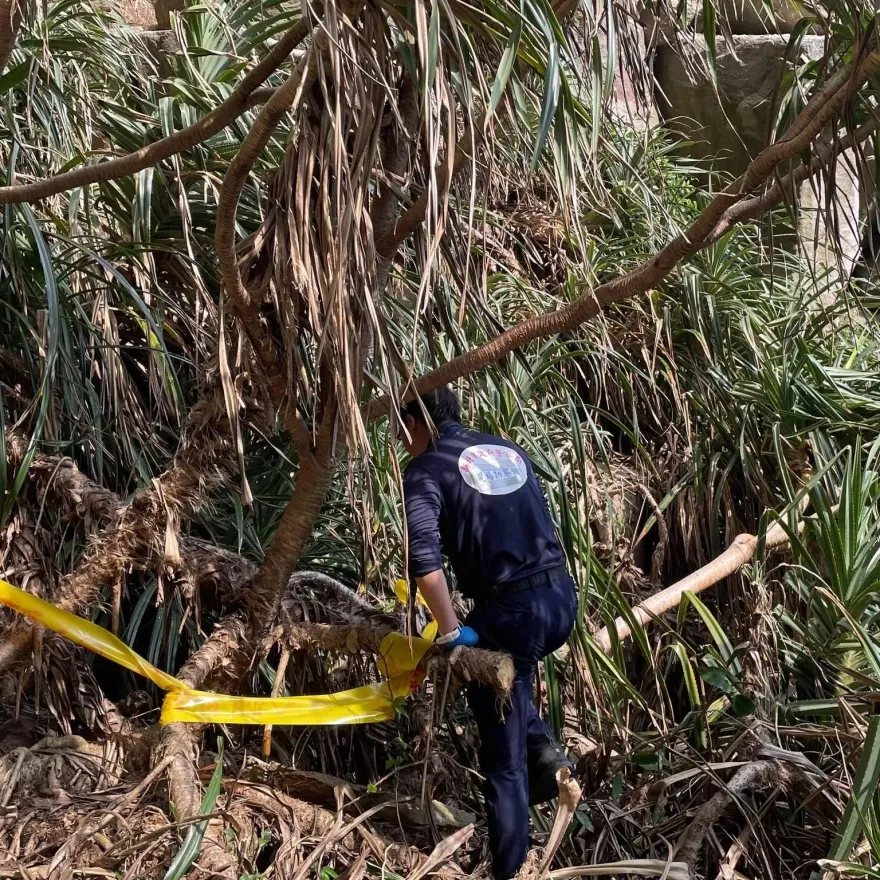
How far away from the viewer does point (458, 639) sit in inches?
93.4

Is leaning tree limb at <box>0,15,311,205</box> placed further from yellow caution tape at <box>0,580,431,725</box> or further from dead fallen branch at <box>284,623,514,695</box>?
dead fallen branch at <box>284,623,514,695</box>

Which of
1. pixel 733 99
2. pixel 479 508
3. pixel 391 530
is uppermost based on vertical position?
pixel 733 99

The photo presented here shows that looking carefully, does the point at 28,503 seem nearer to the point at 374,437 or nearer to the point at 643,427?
the point at 374,437

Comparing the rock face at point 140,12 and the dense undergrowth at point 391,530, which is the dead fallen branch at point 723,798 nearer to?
the dense undergrowth at point 391,530

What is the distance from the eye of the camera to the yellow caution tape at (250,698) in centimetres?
249

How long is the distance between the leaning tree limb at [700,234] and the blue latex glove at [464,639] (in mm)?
564

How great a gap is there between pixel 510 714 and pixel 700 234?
1.23 meters

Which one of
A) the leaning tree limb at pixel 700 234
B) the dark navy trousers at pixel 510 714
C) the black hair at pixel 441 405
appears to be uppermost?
the leaning tree limb at pixel 700 234

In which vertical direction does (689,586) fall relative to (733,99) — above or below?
below

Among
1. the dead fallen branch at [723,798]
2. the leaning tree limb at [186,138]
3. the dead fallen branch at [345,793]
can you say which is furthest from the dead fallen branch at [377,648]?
the leaning tree limb at [186,138]

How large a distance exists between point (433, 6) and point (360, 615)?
5.47ft

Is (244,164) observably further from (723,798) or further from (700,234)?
(723,798)

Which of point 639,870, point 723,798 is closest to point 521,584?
point 639,870

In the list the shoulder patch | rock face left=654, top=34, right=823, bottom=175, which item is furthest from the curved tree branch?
rock face left=654, top=34, right=823, bottom=175
